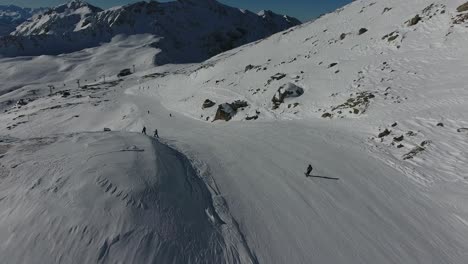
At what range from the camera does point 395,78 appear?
2664cm

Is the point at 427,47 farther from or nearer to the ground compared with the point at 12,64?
farther from the ground

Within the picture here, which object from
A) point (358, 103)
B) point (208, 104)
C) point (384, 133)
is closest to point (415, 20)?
point (358, 103)

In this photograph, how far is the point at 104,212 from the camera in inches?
419

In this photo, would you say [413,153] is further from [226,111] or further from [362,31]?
[362,31]

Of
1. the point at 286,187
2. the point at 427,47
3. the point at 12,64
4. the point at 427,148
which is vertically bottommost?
the point at 12,64

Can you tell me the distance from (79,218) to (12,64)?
675ft

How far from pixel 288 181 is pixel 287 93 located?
19.5m

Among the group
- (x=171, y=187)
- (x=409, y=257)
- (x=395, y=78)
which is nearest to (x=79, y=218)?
(x=171, y=187)

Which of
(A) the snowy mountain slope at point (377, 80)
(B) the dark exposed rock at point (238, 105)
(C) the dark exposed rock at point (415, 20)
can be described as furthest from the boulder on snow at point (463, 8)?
(B) the dark exposed rock at point (238, 105)

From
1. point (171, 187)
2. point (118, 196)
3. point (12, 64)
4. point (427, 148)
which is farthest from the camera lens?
point (12, 64)

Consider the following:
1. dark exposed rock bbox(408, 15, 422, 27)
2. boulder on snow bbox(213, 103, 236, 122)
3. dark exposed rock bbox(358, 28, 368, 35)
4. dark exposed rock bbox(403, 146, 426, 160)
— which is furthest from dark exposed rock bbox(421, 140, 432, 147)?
dark exposed rock bbox(358, 28, 368, 35)

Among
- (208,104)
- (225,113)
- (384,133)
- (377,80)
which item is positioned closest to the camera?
(384,133)

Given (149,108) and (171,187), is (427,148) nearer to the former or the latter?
(171,187)

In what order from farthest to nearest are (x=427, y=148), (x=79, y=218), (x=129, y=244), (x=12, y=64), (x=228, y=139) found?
(x=12, y=64) < (x=228, y=139) < (x=427, y=148) < (x=79, y=218) < (x=129, y=244)
